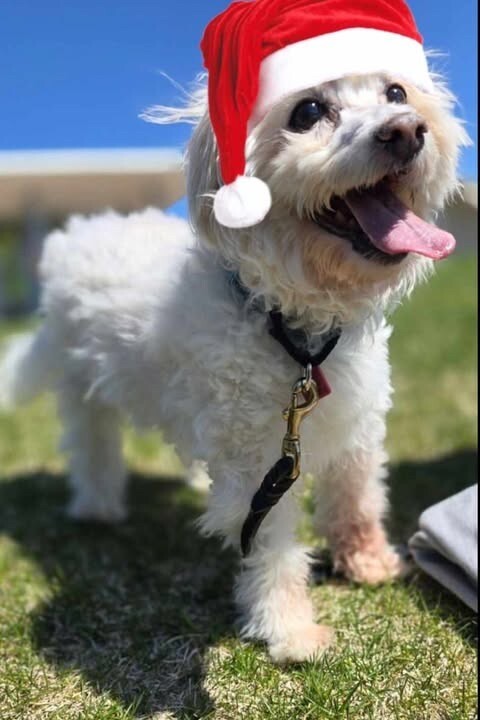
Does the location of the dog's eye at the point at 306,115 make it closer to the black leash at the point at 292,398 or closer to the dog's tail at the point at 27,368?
the black leash at the point at 292,398

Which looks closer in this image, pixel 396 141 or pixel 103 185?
pixel 396 141

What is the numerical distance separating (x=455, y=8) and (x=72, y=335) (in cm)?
176

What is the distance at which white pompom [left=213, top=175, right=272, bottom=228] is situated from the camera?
159 cm

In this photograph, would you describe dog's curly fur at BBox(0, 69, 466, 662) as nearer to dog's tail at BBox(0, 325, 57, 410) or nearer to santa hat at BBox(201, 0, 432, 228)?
santa hat at BBox(201, 0, 432, 228)

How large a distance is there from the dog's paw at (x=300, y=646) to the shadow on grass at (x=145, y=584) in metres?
0.22

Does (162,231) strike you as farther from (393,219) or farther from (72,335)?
(393,219)

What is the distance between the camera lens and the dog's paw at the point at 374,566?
2443 millimetres

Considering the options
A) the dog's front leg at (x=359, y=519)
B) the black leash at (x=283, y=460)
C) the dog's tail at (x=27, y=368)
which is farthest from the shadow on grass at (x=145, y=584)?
the dog's tail at (x=27, y=368)

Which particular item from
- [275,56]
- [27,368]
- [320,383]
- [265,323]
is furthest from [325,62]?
[27,368]

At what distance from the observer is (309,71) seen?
1704 millimetres

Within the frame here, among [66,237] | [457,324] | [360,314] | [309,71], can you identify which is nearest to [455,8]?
[309,71]

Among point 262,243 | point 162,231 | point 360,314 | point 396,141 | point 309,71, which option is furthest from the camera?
point 162,231

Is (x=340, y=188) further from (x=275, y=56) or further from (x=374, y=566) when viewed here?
(x=374, y=566)

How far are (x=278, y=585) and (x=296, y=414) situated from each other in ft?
1.88
